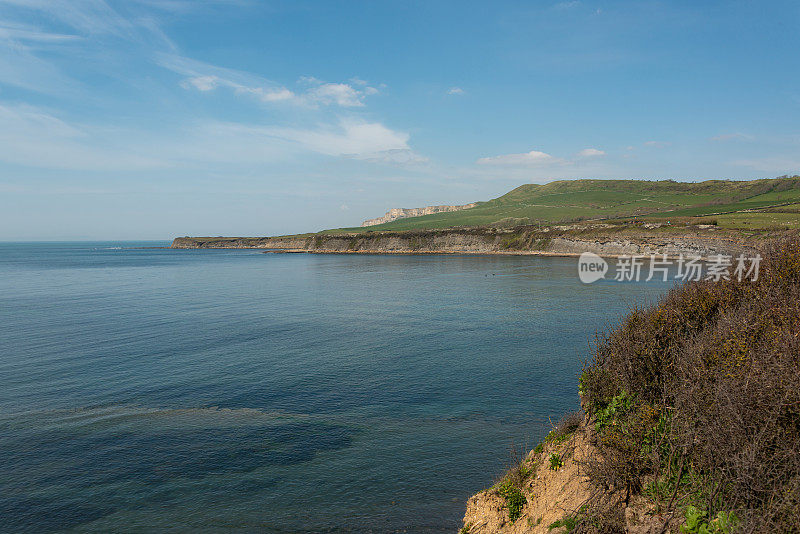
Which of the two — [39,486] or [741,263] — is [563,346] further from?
[39,486]

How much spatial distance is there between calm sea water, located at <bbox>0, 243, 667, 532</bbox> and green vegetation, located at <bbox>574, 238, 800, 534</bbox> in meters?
5.83

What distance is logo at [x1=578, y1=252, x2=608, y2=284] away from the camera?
263 feet

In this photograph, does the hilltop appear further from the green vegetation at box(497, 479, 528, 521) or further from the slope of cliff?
the green vegetation at box(497, 479, 528, 521)

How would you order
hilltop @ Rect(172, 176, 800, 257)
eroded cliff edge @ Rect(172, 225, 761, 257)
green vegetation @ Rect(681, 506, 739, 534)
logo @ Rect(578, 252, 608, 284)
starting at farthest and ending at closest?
hilltop @ Rect(172, 176, 800, 257), eroded cliff edge @ Rect(172, 225, 761, 257), logo @ Rect(578, 252, 608, 284), green vegetation @ Rect(681, 506, 739, 534)

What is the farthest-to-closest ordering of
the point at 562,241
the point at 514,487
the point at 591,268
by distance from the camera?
Result: the point at 562,241, the point at 591,268, the point at 514,487

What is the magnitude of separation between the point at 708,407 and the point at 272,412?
19.1m

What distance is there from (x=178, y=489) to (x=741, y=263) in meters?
22.3

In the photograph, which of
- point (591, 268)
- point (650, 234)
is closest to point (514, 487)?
point (591, 268)

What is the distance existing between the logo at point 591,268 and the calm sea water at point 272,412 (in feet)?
103

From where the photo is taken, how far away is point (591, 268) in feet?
324

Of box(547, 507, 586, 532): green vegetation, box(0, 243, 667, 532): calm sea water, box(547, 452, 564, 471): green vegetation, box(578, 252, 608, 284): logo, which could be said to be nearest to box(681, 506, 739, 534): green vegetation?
box(547, 507, 586, 532): green vegetation

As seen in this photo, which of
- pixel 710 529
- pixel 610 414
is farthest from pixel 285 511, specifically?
pixel 710 529

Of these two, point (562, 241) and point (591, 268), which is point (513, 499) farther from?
point (562, 241)

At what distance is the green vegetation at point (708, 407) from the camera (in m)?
8.16
